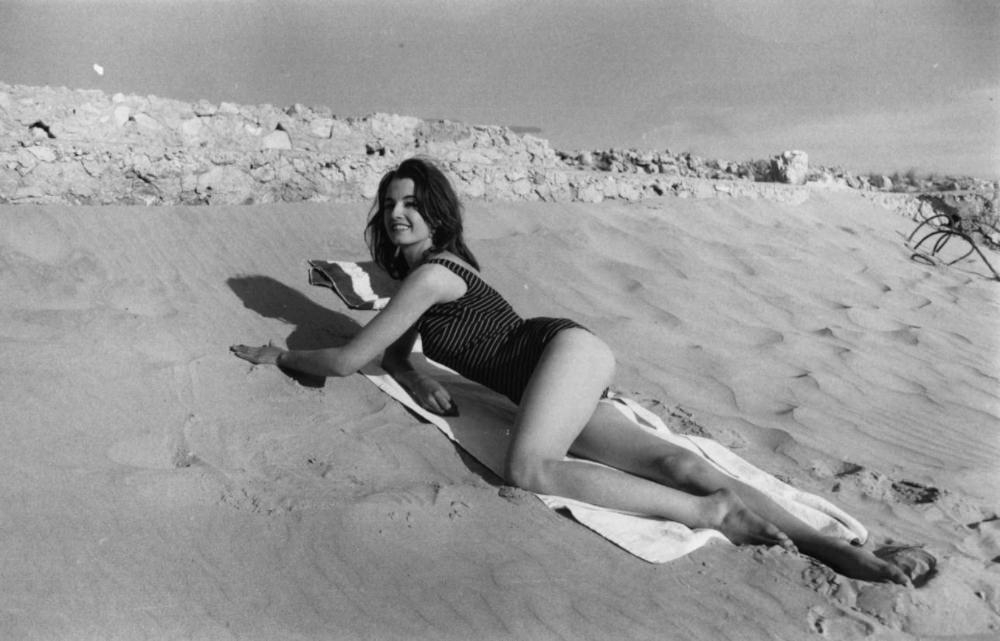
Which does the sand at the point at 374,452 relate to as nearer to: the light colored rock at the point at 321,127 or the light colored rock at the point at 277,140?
the light colored rock at the point at 277,140

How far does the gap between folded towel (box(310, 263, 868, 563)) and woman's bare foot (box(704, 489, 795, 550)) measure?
37mm

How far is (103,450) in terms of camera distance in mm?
2330

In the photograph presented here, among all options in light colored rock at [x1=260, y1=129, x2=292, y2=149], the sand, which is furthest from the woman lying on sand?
light colored rock at [x1=260, y1=129, x2=292, y2=149]

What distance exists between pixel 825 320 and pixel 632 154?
6458 mm

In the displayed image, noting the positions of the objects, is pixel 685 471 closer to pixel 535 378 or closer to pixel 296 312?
pixel 535 378

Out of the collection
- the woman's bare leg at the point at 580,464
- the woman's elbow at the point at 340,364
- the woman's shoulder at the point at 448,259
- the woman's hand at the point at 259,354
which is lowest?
the woman's hand at the point at 259,354

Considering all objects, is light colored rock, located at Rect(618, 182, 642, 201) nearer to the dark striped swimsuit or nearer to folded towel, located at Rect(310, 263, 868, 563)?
folded towel, located at Rect(310, 263, 868, 563)

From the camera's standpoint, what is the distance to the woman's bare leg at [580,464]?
7.34 feet

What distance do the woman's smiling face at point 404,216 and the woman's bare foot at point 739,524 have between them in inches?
57.6

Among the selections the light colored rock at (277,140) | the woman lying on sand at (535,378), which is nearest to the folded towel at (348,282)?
the woman lying on sand at (535,378)

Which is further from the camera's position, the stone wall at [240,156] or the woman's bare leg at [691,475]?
the stone wall at [240,156]

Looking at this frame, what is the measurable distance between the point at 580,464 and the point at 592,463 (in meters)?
0.07

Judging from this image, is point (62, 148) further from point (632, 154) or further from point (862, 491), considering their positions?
point (632, 154)

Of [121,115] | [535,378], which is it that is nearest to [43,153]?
[121,115]
